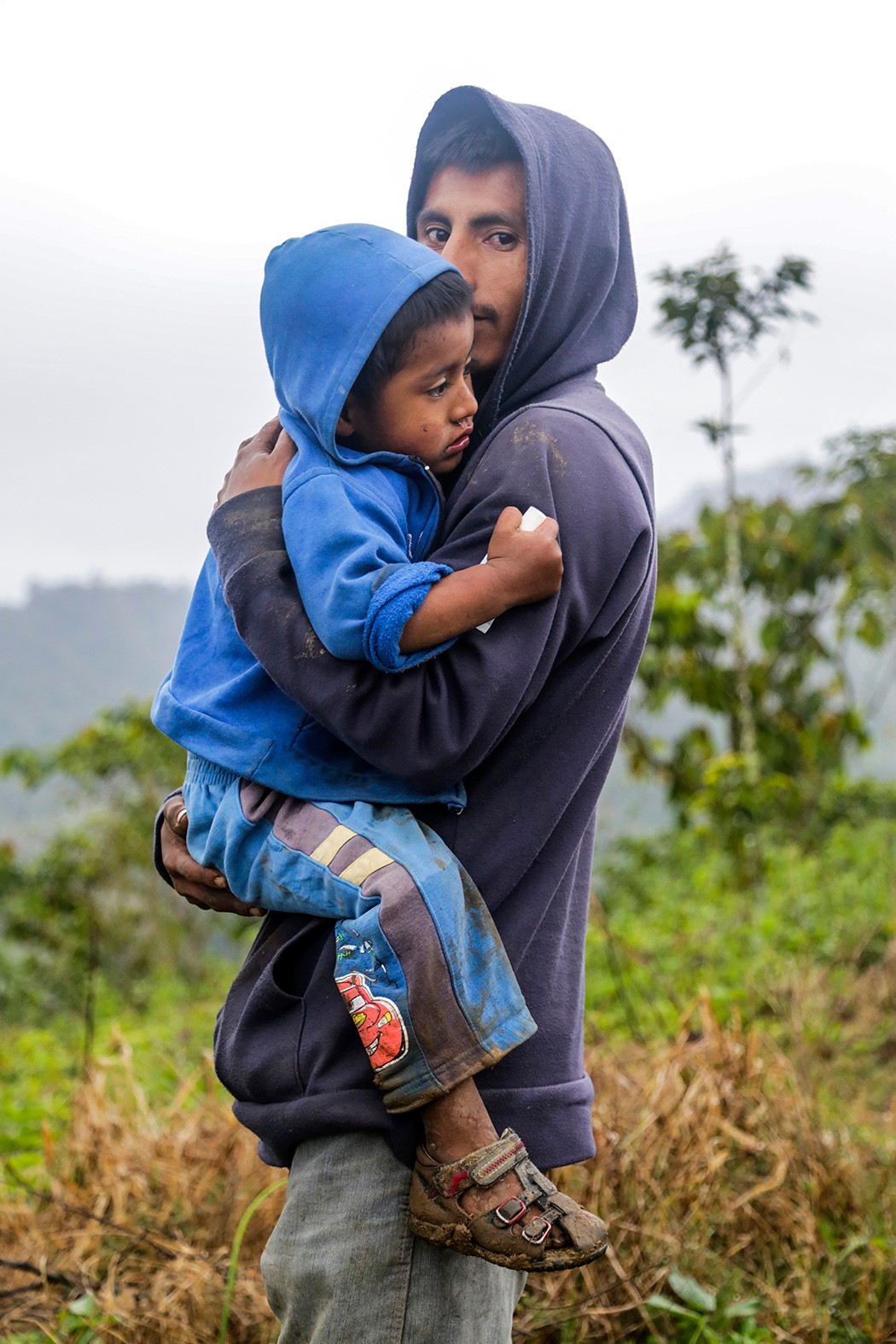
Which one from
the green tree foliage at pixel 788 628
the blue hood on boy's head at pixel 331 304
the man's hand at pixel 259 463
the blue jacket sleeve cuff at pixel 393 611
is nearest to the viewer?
the blue jacket sleeve cuff at pixel 393 611

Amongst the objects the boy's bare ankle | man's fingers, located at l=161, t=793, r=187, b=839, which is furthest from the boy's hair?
the boy's bare ankle

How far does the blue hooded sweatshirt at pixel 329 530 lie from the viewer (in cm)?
142

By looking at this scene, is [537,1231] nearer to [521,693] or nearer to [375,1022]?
[375,1022]

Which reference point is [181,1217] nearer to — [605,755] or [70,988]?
[605,755]

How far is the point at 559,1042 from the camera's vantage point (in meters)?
1.62

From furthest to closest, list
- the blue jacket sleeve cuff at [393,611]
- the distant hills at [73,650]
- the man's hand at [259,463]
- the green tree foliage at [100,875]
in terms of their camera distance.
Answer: the distant hills at [73,650]
the green tree foliage at [100,875]
the man's hand at [259,463]
the blue jacket sleeve cuff at [393,611]

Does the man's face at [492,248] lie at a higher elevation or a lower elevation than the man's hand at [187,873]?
higher

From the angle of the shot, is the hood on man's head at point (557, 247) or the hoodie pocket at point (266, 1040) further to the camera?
the hood on man's head at point (557, 247)

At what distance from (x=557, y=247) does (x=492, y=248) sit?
10cm

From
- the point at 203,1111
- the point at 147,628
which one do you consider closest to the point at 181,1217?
the point at 203,1111

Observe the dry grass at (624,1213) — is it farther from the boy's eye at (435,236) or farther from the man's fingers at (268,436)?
the boy's eye at (435,236)

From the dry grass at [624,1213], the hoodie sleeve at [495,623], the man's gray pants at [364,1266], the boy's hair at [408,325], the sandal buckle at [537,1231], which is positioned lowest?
the dry grass at [624,1213]

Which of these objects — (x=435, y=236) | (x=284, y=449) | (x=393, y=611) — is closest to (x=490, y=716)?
(x=393, y=611)

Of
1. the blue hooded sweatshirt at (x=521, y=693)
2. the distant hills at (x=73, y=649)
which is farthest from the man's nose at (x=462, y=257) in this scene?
the distant hills at (x=73, y=649)
